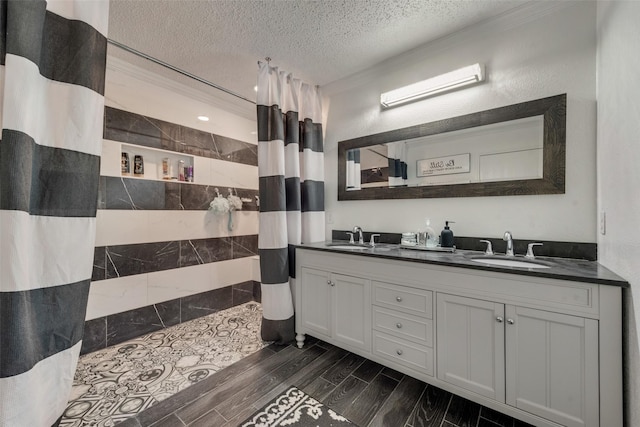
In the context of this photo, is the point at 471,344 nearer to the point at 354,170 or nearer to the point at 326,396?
the point at 326,396

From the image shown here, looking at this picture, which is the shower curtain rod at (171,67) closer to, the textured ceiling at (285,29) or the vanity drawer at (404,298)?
the textured ceiling at (285,29)

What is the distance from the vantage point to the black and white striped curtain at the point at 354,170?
8.10 ft

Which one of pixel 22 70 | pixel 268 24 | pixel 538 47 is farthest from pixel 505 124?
pixel 22 70

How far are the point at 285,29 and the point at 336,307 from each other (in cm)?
213

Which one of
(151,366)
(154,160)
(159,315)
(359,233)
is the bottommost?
(151,366)

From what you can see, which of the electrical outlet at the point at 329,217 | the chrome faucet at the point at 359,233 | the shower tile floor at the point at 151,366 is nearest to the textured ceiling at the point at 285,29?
the electrical outlet at the point at 329,217

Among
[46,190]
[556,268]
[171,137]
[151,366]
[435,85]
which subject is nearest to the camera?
[46,190]

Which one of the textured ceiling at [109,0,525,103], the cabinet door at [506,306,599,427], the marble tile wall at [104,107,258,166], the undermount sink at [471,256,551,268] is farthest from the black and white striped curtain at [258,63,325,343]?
the cabinet door at [506,306,599,427]

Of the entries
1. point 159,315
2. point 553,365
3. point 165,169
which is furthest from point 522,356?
point 165,169

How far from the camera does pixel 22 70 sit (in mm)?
893

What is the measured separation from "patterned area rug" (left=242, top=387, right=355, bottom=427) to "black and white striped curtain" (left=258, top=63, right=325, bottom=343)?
0.65m

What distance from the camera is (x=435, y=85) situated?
1960 mm

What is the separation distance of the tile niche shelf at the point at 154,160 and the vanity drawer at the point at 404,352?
2.43 metres

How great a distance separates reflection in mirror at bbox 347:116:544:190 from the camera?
5.47 ft
